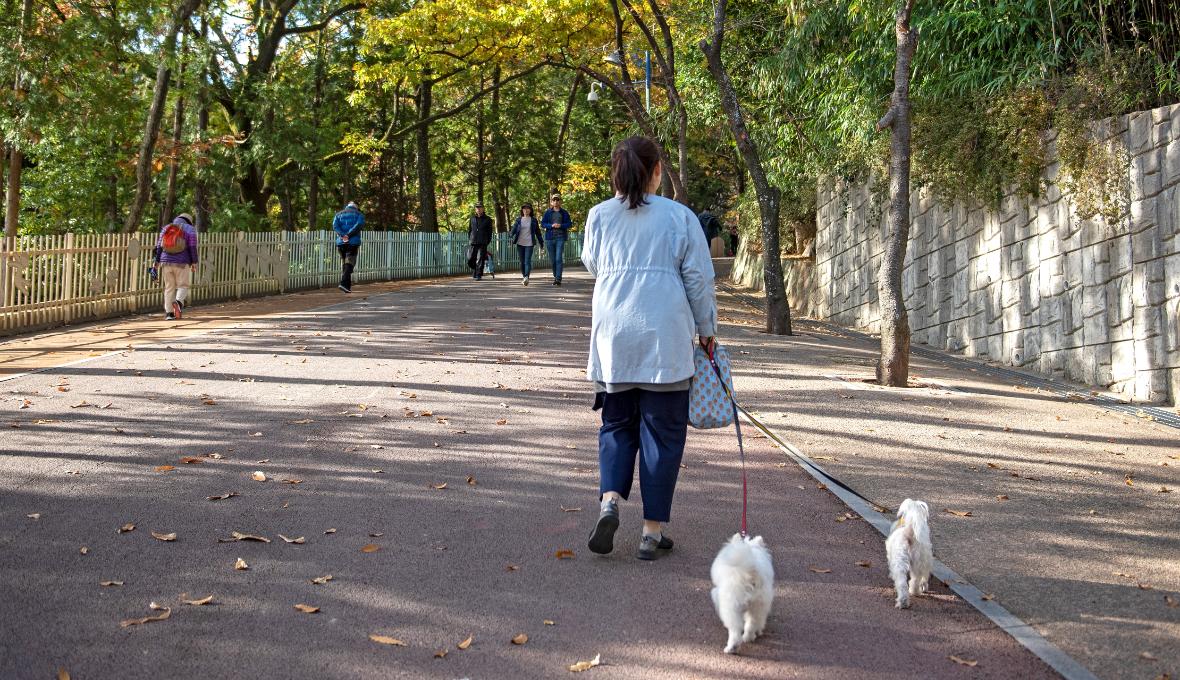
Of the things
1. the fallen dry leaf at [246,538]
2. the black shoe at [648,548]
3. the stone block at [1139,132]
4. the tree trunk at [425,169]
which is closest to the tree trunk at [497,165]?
the tree trunk at [425,169]

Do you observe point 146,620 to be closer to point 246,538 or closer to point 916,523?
point 246,538

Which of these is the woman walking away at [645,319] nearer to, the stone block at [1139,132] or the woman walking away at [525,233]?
the stone block at [1139,132]

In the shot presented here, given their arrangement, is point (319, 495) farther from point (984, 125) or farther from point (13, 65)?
point (13, 65)

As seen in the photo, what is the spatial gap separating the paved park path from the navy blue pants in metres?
0.33

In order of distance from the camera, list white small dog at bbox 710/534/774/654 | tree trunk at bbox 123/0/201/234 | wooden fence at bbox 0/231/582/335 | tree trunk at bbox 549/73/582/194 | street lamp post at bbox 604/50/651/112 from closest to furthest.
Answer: white small dog at bbox 710/534/774/654, wooden fence at bbox 0/231/582/335, tree trunk at bbox 123/0/201/234, street lamp post at bbox 604/50/651/112, tree trunk at bbox 549/73/582/194

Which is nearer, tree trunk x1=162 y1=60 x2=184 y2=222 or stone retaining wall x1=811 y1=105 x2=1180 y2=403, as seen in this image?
stone retaining wall x1=811 y1=105 x2=1180 y2=403

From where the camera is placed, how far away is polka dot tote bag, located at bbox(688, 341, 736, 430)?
15.8 feet

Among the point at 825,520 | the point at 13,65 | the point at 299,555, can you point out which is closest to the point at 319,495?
the point at 299,555

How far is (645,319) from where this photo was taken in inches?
187

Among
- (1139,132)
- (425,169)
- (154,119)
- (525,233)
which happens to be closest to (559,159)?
(425,169)

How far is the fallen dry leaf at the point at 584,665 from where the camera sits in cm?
371

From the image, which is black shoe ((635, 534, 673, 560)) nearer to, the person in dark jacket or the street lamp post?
the street lamp post

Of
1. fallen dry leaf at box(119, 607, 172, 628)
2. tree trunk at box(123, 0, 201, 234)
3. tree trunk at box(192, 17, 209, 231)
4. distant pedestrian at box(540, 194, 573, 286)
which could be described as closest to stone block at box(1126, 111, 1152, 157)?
fallen dry leaf at box(119, 607, 172, 628)

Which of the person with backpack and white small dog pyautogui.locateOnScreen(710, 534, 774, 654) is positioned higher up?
the person with backpack
